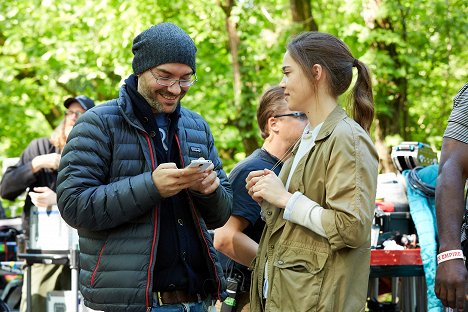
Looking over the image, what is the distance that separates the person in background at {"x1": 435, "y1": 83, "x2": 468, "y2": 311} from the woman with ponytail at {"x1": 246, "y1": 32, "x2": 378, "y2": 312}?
1.50 feet

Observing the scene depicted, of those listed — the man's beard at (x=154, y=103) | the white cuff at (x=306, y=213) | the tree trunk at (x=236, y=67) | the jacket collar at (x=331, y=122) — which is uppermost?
the tree trunk at (x=236, y=67)

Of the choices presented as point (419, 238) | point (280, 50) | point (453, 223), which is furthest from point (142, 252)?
point (280, 50)

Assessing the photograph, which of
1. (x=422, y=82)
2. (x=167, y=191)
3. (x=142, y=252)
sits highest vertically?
(x=422, y=82)

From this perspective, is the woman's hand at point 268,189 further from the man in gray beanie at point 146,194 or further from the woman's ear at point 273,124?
the woman's ear at point 273,124

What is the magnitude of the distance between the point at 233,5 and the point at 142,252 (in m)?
12.2

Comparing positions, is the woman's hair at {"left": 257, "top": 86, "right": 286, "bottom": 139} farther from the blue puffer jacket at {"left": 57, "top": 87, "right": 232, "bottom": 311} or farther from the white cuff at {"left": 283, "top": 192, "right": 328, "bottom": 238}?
the white cuff at {"left": 283, "top": 192, "right": 328, "bottom": 238}

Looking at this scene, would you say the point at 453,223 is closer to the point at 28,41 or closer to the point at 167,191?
the point at 167,191

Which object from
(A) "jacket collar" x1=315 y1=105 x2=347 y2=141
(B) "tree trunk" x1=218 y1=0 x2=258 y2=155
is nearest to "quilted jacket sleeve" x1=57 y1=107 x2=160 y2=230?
(A) "jacket collar" x1=315 y1=105 x2=347 y2=141

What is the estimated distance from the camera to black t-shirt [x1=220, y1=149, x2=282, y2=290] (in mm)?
4242

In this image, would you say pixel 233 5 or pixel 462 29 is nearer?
pixel 462 29

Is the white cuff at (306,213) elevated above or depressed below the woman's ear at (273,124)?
below

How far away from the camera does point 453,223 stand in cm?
358

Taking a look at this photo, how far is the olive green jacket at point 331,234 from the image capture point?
308 centimetres

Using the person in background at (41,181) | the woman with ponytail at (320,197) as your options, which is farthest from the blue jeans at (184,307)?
the person in background at (41,181)
